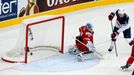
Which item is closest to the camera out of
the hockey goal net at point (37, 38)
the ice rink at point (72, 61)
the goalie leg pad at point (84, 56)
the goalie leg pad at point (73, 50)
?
the ice rink at point (72, 61)

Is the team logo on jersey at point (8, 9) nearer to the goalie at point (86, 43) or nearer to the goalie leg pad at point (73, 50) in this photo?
the goalie leg pad at point (73, 50)

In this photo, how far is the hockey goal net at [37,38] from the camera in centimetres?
664

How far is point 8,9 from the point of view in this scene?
26.9 ft

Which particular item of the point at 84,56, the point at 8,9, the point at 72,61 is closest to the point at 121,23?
the point at 84,56

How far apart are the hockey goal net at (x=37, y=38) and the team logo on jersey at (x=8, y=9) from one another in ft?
4.60

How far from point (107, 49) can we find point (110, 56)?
33cm

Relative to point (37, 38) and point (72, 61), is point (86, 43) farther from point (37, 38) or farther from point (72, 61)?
point (37, 38)

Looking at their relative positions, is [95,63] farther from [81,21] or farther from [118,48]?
[81,21]

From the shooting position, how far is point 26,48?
Answer: 6.58m

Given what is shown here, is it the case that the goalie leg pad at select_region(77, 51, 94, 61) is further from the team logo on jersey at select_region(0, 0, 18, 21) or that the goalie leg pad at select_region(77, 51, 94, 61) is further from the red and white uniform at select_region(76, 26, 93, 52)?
the team logo on jersey at select_region(0, 0, 18, 21)

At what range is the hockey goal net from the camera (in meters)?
6.64

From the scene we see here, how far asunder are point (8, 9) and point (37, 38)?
1557 mm

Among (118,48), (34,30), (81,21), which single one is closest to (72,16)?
(81,21)

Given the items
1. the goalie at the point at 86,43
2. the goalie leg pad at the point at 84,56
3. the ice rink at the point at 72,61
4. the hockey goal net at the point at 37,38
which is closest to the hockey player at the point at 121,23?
the ice rink at the point at 72,61
